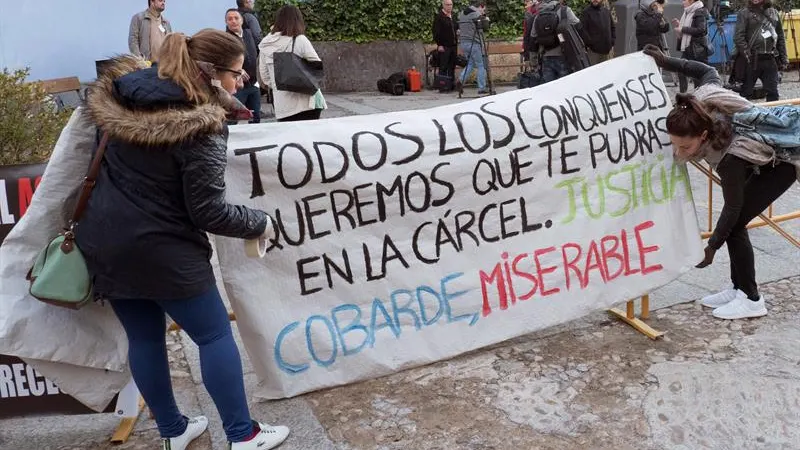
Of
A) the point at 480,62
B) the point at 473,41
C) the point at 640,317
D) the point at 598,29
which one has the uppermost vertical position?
the point at 598,29

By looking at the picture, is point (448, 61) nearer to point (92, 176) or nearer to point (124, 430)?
point (124, 430)

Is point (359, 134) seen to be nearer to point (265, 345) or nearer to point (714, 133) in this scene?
point (265, 345)

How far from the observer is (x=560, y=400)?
369 centimetres

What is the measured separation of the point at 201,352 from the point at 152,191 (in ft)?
Result: 2.11

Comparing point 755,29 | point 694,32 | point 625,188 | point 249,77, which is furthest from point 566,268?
point 694,32

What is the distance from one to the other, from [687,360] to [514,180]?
3.89 feet

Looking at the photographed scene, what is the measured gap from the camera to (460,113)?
3.89 metres

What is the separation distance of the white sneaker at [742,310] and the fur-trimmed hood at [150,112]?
9.59ft

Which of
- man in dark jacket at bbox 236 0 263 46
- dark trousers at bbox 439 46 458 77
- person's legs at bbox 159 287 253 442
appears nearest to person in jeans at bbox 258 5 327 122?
man in dark jacket at bbox 236 0 263 46

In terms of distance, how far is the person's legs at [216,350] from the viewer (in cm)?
299

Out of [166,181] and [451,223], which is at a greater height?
[166,181]

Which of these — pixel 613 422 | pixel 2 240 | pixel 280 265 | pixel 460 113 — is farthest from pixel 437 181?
pixel 2 240

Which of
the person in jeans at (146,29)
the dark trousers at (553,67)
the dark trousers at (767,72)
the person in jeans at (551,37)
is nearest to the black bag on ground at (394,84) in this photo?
the person in jeans at (551,37)

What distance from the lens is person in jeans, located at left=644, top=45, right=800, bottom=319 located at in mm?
3973
